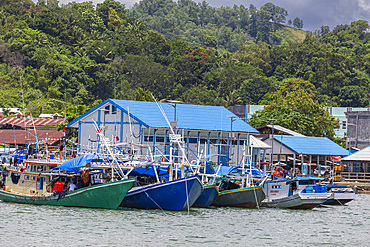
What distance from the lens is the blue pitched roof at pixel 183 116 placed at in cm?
5450

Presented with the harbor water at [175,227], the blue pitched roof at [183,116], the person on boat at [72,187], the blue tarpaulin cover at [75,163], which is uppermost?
the blue pitched roof at [183,116]

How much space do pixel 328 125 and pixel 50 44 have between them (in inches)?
3029

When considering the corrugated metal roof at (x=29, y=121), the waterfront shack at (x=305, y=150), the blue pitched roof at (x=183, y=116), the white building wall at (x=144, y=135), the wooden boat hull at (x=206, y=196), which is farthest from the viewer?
the corrugated metal roof at (x=29, y=121)

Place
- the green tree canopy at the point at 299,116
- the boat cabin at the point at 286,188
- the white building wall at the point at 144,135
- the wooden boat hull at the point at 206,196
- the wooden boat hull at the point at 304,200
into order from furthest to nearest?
1. the green tree canopy at the point at 299,116
2. the white building wall at the point at 144,135
3. the boat cabin at the point at 286,188
4. the wooden boat hull at the point at 304,200
5. the wooden boat hull at the point at 206,196

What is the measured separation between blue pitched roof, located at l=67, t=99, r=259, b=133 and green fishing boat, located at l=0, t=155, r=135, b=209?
12893 millimetres

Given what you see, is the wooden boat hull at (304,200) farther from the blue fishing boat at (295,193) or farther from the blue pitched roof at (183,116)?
the blue pitched roof at (183,116)

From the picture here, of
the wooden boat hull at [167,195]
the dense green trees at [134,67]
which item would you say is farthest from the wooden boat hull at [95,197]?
the dense green trees at [134,67]

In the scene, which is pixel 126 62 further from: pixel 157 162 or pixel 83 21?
pixel 157 162

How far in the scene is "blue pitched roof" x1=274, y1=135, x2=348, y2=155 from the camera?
224 ft

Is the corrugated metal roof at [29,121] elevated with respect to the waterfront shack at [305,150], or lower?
elevated

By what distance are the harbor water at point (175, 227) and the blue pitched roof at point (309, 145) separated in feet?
88.1

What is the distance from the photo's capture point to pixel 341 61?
470 ft

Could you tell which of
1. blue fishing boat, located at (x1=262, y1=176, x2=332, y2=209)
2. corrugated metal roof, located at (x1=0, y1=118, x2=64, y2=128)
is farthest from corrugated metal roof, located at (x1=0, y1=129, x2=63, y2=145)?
blue fishing boat, located at (x1=262, y1=176, x2=332, y2=209)

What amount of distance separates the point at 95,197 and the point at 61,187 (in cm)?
309
